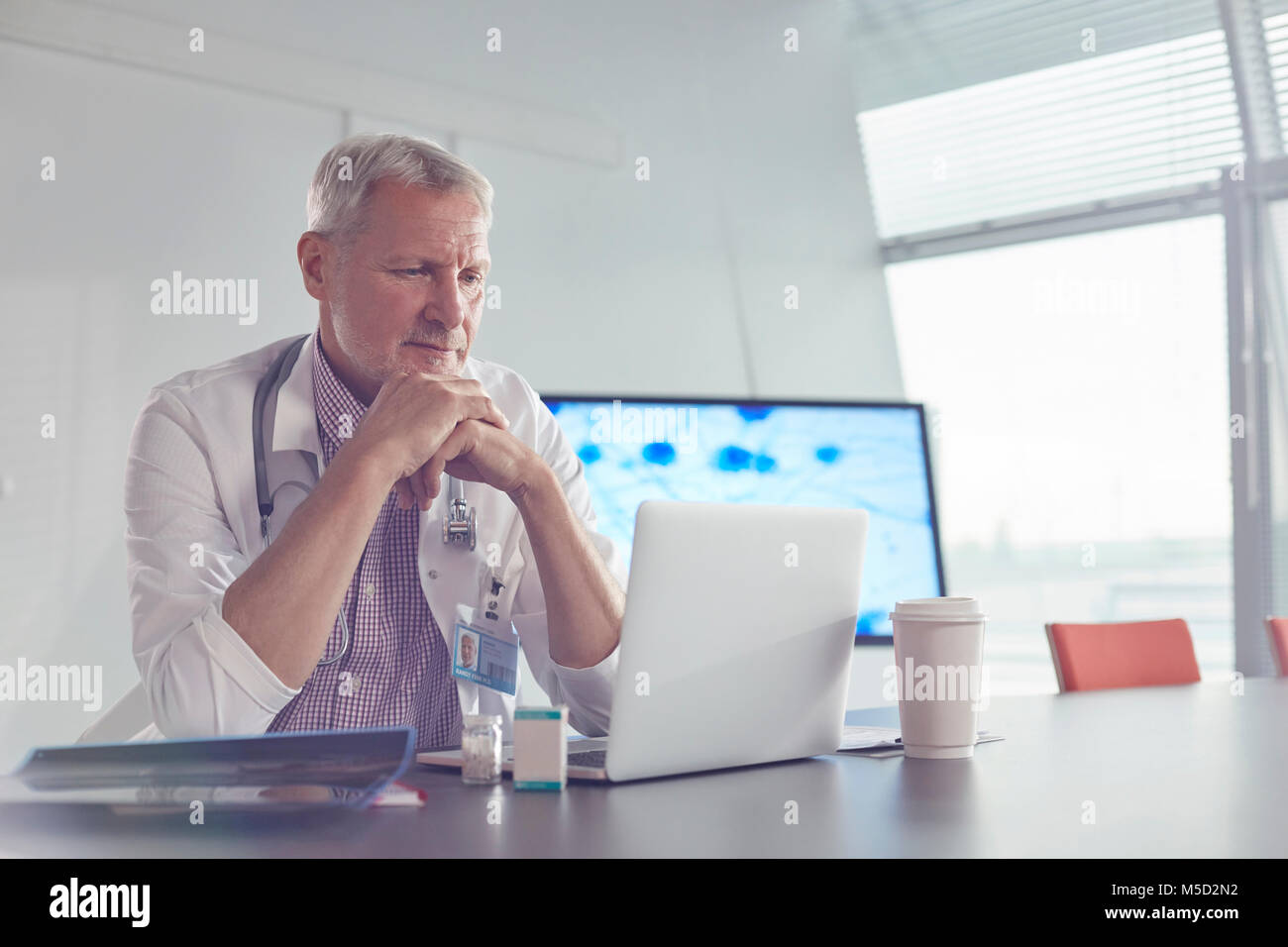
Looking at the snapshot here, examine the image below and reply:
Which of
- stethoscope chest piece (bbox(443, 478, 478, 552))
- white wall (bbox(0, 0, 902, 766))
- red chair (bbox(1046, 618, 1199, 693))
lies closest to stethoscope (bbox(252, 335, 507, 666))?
stethoscope chest piece (bbox(443, 478, 478, 552))

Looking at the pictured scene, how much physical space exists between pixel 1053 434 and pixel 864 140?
1711mm

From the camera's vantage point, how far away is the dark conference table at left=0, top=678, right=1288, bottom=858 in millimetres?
923

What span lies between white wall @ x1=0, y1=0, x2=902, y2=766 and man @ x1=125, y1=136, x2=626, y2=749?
1.90 metres

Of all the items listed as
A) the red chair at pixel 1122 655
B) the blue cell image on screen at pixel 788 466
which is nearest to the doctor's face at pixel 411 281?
the red chair at pixel 1122 655

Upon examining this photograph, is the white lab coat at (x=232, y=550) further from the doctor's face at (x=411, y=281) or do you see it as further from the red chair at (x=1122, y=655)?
the red chair at (x=1122, y=655)

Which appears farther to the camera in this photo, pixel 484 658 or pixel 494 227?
pixel 494 227

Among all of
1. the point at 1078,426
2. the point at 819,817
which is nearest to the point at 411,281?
the point at 819,817

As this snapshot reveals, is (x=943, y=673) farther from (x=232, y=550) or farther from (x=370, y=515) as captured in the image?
(x=232, y=550)

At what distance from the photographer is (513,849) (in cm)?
92

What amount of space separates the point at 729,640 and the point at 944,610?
0.96 feet

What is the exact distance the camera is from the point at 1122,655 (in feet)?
10.2

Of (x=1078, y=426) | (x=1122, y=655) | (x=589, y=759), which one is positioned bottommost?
(x=1122, y=655)

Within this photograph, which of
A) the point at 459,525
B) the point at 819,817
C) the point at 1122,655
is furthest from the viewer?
the point at 1122,655

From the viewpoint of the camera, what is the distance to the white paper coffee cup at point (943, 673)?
1.44 meters
